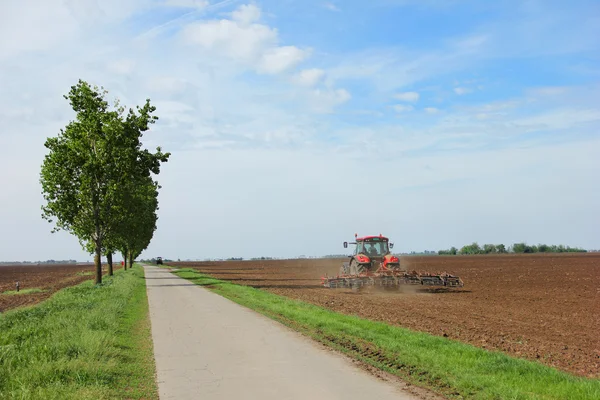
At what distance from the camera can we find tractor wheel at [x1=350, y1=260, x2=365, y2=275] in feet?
96.2

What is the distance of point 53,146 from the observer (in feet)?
113

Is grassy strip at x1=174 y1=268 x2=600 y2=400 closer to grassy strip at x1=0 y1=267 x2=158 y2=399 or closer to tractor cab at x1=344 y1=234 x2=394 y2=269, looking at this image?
grassy strip at x1=0 y1=267 x2=158 y2=399

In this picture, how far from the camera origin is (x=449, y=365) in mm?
9539

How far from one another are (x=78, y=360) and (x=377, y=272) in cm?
1978

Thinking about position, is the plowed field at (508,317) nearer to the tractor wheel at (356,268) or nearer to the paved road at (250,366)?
the tractor wheel at (356,268)

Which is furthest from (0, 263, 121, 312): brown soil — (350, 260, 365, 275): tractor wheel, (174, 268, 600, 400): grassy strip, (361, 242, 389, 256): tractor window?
(174, 268, 600, 400): grassy strip

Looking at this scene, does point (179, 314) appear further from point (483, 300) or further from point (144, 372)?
point (483, 300)

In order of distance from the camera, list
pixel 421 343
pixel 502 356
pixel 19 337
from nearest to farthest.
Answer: pixel 502 356 → pixel 421 343 → pixel 19 337

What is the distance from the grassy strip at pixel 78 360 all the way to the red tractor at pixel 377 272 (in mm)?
13684

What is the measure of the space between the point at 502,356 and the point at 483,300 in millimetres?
14936

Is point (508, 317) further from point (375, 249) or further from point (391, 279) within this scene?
point (375, 249)

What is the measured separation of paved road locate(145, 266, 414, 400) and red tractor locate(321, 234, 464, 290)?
11767mm

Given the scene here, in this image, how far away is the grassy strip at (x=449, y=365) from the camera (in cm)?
787

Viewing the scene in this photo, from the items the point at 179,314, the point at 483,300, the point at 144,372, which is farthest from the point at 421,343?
the point at 483,300
